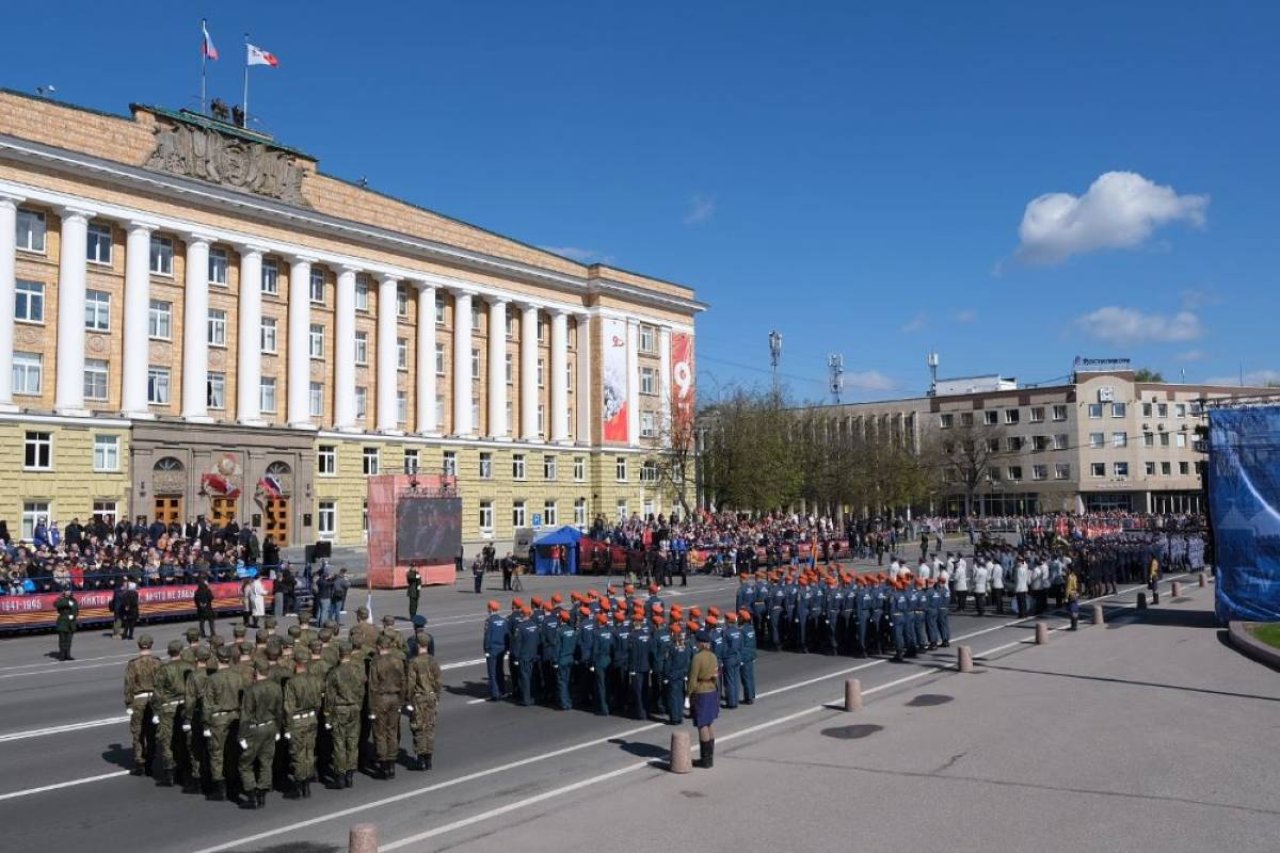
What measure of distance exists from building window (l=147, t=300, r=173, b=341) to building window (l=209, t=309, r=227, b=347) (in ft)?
6.06

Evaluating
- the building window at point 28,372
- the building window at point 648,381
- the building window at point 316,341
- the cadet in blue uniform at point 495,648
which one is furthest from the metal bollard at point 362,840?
Result: the building window at point 648,381

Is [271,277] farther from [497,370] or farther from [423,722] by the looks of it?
[423,722]

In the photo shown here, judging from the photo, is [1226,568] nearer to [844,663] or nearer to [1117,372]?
[844,663]

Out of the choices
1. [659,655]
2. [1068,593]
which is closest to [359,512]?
[1068,593]

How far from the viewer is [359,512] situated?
5122cm

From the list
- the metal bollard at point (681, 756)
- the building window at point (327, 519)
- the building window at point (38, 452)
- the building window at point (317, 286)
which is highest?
the building window at point (317, 286)

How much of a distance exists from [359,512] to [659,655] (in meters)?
38.3

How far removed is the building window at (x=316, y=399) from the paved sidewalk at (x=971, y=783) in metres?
38.6

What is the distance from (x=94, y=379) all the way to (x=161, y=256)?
20.0 ft

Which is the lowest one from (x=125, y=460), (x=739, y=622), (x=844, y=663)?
(x=844, y=663)

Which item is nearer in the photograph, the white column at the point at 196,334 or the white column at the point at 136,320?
the white column at the point at 136,320

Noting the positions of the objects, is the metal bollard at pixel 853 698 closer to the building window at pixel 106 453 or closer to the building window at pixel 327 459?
the building window at pixel 106 453

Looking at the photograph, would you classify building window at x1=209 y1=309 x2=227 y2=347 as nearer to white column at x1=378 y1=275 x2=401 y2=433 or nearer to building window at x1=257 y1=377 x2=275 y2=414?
building window at x1=257 y1=377 x2=275 y2=414

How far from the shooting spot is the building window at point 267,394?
48.4 metres
